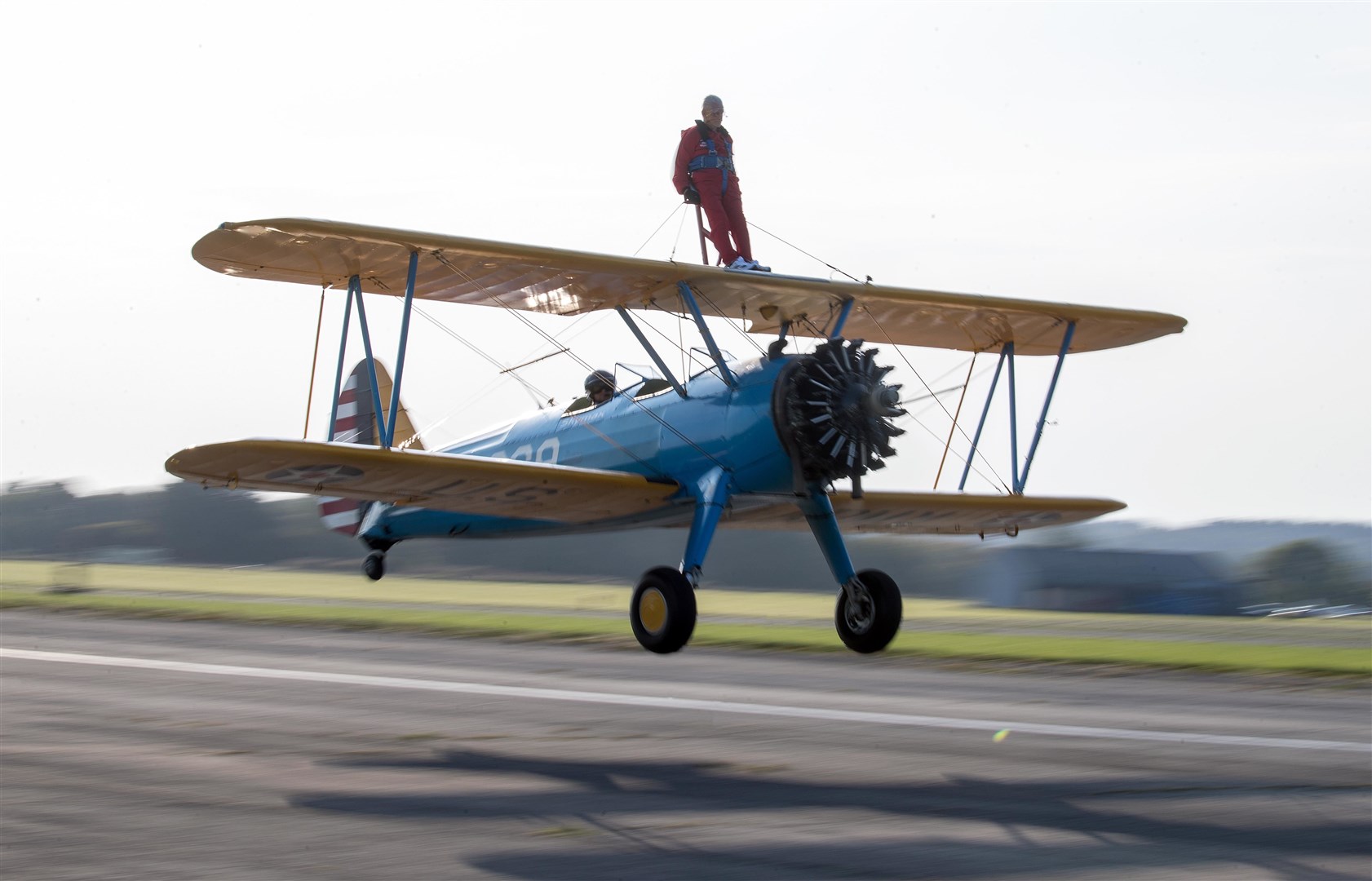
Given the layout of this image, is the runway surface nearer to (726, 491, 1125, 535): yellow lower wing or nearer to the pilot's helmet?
(726, 491, 1125, 535): yellow lower wing

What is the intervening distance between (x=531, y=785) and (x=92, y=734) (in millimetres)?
4279

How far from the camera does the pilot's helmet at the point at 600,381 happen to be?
42.1 ft

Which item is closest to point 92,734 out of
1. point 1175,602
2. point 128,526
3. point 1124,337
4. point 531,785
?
point 531,785

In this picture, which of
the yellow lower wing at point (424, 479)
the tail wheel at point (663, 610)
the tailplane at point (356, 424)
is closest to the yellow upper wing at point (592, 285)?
the yellow lower wing at point (424, 479)

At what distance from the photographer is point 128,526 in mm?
47875

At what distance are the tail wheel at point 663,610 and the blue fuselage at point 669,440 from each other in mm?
1034

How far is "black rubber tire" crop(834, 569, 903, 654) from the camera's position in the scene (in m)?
11.4

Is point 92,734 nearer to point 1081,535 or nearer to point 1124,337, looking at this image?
point 1124,337

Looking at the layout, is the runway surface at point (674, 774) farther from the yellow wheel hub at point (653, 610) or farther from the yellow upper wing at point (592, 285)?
the yellow upper wing at point (592, 285)

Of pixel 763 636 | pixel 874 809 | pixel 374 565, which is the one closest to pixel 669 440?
pixel 874 809

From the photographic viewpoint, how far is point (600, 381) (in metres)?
12.9

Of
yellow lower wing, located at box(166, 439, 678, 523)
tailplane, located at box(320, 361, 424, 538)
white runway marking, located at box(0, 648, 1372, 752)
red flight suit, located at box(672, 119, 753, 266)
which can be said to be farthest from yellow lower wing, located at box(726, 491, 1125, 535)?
tailplane, located at box(320, 361, 424, 538)

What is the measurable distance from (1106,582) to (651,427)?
991 inches

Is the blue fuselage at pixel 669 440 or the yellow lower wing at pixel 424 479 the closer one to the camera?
the yellow lower wing at pixel 424 479
